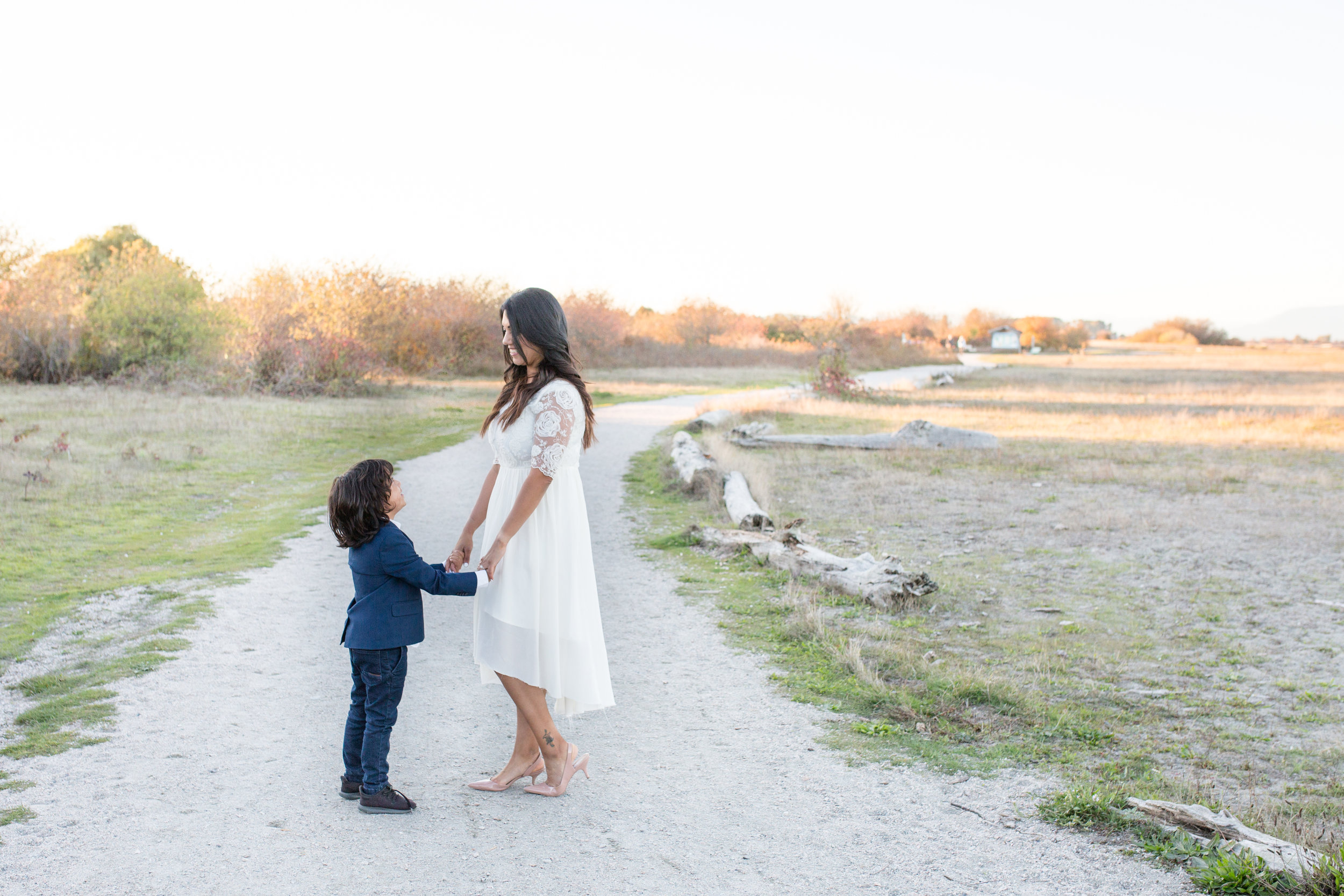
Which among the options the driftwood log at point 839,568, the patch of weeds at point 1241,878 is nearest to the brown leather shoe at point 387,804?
the patch of weeds at point 1241,878

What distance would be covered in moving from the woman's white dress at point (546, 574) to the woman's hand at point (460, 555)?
99 mm

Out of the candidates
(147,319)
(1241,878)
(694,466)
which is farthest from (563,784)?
(147,319)

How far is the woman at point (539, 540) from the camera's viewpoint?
142 inches

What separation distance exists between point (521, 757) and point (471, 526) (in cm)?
100

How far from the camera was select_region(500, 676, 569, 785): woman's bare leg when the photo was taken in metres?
3.82

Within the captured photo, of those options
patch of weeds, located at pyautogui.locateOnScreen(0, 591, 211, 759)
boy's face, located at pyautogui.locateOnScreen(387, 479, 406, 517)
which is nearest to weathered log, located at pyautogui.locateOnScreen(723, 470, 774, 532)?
patch of weeds, located at pyautogui.locateOnScreen(0, 591, 211, 759)

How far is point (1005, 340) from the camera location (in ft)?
335

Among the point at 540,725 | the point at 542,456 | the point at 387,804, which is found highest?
the point at 542,456

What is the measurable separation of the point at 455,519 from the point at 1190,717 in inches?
293

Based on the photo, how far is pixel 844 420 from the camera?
75.7 feet

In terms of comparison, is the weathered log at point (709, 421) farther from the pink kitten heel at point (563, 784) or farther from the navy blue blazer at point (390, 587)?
the navy blue blazer at point (390, 587)

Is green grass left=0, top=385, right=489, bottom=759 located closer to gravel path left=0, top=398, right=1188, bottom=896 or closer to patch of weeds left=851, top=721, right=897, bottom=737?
gravel path left=0, top=398, right=1188, bottom=896

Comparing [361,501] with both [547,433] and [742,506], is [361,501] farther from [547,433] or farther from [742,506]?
[742,506]

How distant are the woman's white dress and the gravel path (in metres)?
0.58
